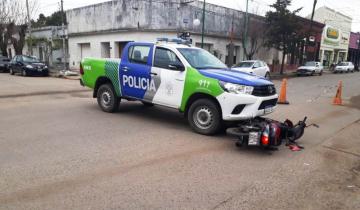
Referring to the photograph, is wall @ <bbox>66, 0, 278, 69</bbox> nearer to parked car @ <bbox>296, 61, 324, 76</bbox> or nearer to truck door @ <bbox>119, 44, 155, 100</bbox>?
parked car @ <bbox>296, 61, 324, 76</bbox>

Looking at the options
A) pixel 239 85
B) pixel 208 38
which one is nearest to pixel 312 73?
pixel 208 38

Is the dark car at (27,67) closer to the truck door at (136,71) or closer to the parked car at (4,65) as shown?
the parked car at (4,65)


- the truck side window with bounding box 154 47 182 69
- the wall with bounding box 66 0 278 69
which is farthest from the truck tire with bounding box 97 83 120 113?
the wall with bounding box 66 0 278 69

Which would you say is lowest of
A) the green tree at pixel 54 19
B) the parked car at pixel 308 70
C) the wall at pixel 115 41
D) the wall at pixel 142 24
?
the parked car at pixel 308 70

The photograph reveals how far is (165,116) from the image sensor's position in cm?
873

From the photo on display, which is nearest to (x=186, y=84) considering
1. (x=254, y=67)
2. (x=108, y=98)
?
(x=108, y=98)

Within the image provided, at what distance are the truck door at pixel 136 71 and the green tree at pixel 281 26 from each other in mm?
25366

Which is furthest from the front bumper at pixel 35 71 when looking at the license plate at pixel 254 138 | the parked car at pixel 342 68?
the parked car at pixel 342 68

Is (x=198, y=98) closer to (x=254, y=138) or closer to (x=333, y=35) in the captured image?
(x=254, y=138)

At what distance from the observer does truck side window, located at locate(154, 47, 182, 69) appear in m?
7.26

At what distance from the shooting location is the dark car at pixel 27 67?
22.1 meters

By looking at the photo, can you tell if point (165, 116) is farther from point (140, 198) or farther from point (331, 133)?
point (140, 198)

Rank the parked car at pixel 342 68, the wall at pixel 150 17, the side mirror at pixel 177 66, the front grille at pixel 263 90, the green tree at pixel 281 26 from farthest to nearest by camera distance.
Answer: the parked car at pixel 342 68 < the green tree at pixel 281 26 < the wall at pixel 150 17 < the side mirror at pixel 177 66 < the front grille at pixel 263 90

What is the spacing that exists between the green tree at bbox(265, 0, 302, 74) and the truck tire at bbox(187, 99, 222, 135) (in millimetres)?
26150
